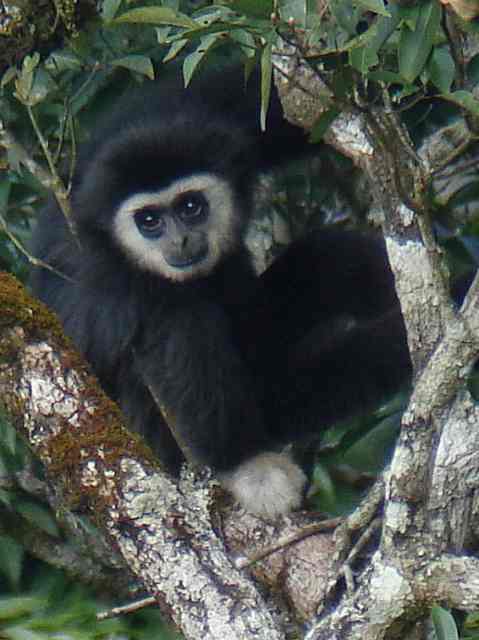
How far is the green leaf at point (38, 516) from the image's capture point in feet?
18.5

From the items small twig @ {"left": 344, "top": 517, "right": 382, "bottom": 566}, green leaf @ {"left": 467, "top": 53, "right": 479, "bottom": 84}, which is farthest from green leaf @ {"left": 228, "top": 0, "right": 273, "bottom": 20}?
small twig @ {"left": 344, "top": 517, "right": 382, "bottom": 566}

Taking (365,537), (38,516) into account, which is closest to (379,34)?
(365,537)

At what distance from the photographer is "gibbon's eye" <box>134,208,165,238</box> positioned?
5820 mm

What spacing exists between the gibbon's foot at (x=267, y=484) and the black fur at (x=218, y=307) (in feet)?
0.22

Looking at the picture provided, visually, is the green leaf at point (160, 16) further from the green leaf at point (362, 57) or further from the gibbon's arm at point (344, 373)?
the gibbon's arm at point (344, 373)

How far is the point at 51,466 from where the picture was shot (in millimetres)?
4262

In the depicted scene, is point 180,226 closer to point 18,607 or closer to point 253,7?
point 18,607

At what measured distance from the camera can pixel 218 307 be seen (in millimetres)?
5633

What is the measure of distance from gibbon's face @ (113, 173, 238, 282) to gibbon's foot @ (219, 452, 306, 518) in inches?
35.8

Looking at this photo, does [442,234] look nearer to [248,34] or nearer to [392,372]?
[392,372]

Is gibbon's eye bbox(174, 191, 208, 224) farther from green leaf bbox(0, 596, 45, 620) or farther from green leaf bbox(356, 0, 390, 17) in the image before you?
green leaf bbox(356, 0, 390, 17)

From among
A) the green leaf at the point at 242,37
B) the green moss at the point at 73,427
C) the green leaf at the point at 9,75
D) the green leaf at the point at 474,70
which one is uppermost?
the green leaf at the point at 9,75

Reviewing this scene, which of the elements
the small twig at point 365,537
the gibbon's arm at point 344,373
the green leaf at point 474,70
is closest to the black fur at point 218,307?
the gibbon's arm at point 344,373

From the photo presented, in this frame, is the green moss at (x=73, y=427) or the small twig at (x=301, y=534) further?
the small twig at (x=301, y=534)
